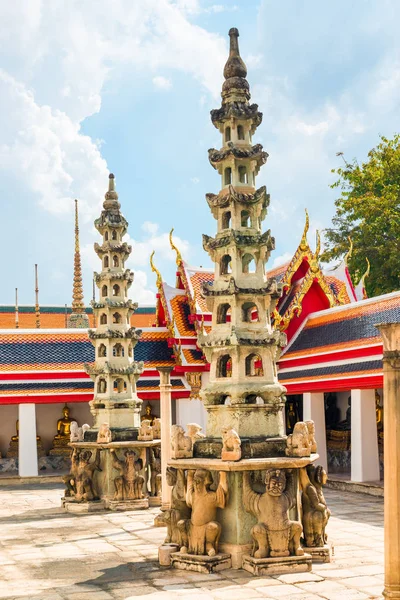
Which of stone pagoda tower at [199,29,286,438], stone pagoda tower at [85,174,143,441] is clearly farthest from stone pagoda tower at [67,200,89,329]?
stone pagoda tower at [199,29,286,438]

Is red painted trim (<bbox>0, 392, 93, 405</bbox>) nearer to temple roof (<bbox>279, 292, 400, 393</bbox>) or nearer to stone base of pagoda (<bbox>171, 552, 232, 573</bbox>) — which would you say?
temple roof (<bbox>279, 292, 400, 393</bbox>)

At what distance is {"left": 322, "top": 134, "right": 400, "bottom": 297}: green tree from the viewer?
30.4 meters

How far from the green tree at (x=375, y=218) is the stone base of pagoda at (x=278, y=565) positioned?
20.5 metres

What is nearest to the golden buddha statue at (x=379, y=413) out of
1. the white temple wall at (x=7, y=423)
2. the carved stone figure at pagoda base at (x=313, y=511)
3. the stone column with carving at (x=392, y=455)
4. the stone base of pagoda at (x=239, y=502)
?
the carved stone figure at pagoda base at (x=313, y=511)

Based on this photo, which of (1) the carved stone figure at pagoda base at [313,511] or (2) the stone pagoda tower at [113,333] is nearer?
(1) the carved stone figure at pagoda base at [313,511]

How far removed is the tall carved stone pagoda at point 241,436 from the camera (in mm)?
10578

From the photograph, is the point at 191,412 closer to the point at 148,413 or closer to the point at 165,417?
the point at 148,413

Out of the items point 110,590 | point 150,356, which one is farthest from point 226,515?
point 150,356

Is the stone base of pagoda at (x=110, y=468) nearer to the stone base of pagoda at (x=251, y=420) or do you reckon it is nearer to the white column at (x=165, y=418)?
the white column at (x=165, y=418)

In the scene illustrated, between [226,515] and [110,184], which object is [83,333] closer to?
[110,184]

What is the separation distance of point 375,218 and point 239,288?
64.6 ft

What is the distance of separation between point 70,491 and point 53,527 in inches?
114

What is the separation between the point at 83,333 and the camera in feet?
88.9

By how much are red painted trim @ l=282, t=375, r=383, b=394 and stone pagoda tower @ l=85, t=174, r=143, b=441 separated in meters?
4.60
